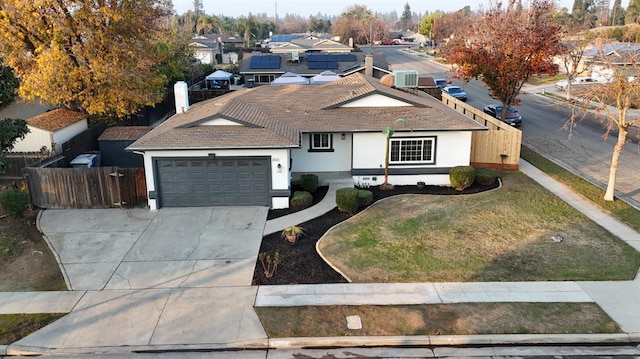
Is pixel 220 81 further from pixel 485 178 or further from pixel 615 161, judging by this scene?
pixel 615 161

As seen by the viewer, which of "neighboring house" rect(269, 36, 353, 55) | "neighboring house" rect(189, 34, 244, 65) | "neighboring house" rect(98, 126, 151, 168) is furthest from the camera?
"neighboring house" rect(189, 34, 244, 65)

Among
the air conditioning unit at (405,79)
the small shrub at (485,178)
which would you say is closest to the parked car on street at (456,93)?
the air conditioning unit at (405,79)

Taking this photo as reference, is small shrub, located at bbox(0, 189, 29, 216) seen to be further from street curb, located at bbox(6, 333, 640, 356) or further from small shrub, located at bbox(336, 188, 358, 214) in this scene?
small shrub, located at bbox(336, 188, 358, 214)

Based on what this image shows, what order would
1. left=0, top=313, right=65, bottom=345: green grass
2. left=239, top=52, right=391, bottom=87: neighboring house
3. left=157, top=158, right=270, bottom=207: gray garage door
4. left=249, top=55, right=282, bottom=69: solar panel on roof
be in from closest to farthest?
left=0, top=313, right=65, bottom=345: green grass → left=157, top=158, right=270, bottom=207: gray garage door → left=239, top=52, right=391, bottom=87: neighboring house → left=249, top=55, right=282, bottom=69: solar panel on roof

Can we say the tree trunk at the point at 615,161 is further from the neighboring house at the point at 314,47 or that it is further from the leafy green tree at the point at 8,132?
the neighboring house at the point at 314,47

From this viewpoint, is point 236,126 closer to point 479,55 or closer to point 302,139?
point 302,139

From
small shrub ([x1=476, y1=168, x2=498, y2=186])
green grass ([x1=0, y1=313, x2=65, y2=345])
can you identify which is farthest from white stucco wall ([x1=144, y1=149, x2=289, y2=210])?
small shrub ([x1=476, y1=168, x2=498, y2=186])
